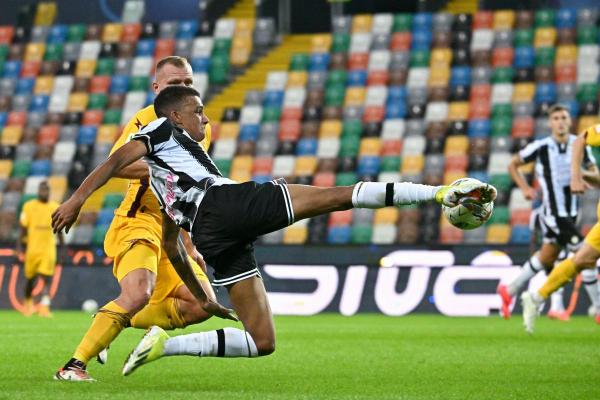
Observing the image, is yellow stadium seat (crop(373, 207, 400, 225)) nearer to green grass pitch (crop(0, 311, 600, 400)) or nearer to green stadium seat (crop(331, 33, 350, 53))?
green stadium seat (crop(331, 33, 350, 53))

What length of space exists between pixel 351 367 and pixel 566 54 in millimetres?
12310

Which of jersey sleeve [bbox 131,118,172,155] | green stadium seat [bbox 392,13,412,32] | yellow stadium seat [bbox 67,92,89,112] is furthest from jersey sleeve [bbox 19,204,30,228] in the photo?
jersey sleeve [bbox 131,118,172,155]

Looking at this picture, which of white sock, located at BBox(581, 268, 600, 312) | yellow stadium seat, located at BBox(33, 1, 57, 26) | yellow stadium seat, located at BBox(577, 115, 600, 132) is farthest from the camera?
yellow stadium seat, located at BBox(33, 1, 57, 26)

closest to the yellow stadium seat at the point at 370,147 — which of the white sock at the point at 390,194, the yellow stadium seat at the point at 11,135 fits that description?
the yellow stadium seat at the point at 11,135

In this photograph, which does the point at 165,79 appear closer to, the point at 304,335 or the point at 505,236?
the point at 304,335

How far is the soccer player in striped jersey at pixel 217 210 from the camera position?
5.45 metres

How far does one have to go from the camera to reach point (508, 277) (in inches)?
554

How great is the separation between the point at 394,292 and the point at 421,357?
6264 mm

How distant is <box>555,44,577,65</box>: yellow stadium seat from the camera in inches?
738

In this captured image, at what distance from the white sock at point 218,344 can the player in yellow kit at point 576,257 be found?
4.22 metres

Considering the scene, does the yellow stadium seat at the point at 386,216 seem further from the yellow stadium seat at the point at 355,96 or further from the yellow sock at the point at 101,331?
the yellow sock at the point at 101,331

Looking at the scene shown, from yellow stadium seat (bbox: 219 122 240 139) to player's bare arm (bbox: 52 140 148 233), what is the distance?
46.1 feet

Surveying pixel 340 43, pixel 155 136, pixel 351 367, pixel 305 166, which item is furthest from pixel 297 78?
pixel 155 136

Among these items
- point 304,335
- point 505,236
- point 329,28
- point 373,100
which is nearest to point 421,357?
point 304,335
